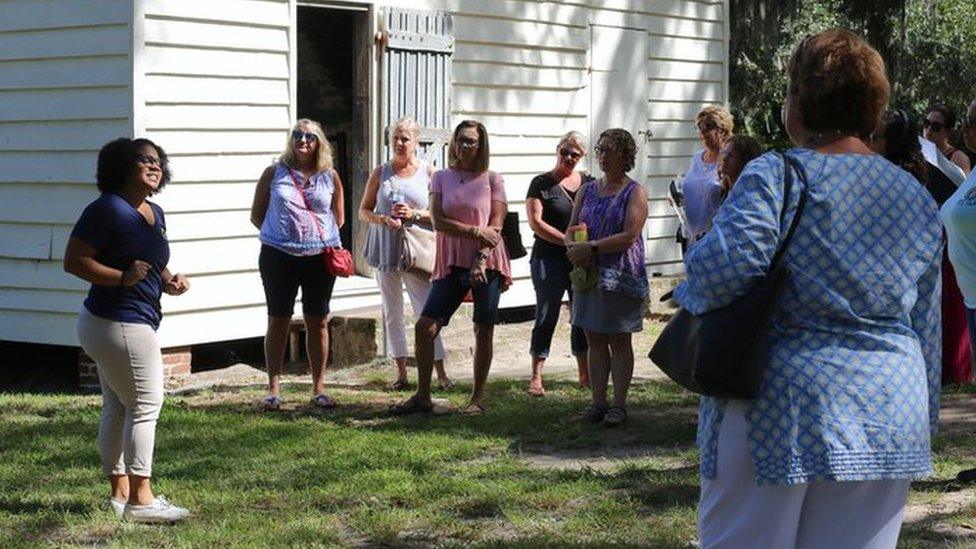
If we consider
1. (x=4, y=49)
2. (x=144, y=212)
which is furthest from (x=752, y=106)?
(x=144, y=212)

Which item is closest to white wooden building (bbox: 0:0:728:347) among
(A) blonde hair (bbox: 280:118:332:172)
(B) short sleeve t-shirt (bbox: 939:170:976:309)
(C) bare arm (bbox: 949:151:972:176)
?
(A) blonde hair (bbox: 280:118:332:172)

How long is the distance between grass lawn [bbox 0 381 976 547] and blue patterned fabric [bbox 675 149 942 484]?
277 cm

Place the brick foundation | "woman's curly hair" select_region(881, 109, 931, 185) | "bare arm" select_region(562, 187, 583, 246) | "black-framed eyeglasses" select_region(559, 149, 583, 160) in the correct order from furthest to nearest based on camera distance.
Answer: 1. the brick foundation
2. "black-framed eyeglasses" select_region(559, 149, 583, 160)
3. "bare arm" select_region(562, 187, 583, 246)
4. "woman's curly hair" select_region(881, 109, 931, 185)

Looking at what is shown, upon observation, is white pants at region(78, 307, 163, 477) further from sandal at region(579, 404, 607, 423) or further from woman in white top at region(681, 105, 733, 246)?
woman in white top at region(681, 105, 733, 246)

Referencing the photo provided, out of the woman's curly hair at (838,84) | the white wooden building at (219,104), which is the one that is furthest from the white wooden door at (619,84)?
the woman's curly hair at (838,84)

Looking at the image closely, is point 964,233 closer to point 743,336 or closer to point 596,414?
point 596,414

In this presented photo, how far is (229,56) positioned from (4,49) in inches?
63.8

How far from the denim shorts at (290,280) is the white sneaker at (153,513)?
127 inches

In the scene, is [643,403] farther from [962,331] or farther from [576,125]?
[576,125]

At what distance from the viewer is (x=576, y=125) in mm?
15297

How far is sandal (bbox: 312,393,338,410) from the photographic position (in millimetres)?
10234

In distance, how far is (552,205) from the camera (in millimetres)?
10695

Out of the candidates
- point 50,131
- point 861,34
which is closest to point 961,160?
point 50,131

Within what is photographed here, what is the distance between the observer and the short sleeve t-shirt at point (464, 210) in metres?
9.82
